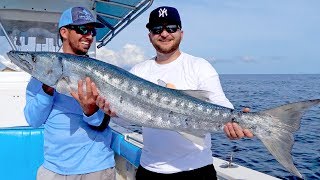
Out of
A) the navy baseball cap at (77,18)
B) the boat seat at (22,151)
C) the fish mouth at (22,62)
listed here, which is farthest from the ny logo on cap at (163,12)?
the boat seat at (22,151)

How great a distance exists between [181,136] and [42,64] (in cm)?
151

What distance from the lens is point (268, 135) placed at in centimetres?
322

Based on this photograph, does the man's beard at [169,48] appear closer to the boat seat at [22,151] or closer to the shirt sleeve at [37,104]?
the shirt sleeve at [37,104]

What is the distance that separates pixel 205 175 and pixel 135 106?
0.97m

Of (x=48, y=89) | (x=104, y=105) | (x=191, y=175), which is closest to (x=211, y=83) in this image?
(x=191, y=175)

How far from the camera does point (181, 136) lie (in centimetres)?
354

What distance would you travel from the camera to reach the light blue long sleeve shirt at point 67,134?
137 inches

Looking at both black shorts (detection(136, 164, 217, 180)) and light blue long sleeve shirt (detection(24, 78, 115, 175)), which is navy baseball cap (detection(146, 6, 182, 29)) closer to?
light blue long sleeve shirt (detection(24, 78, 115, 175))

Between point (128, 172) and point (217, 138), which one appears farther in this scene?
point (217, 138)

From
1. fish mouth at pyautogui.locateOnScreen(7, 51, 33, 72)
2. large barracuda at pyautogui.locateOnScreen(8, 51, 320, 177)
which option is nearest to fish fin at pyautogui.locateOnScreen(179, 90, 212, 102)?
large barracuda at pyautogui.locateOnScreen(8, 51, 320, 177)

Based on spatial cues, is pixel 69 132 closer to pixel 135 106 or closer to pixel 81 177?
pixel 81 177

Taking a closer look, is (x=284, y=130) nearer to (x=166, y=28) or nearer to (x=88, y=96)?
(x=166, y=28)

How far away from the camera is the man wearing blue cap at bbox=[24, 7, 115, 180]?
11.3ft

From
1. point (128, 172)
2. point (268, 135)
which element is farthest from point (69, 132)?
point (128, 172)
